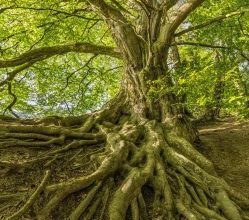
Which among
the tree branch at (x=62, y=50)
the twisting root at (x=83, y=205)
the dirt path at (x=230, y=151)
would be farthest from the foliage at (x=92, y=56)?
the twisting root at (x=83, y=205)

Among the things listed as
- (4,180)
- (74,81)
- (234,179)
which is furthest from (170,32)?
(74,81)

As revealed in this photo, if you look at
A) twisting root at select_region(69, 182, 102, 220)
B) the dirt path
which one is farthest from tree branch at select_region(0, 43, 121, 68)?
twisting root at select_region(69, 182, 102, 220)

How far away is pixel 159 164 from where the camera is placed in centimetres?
590

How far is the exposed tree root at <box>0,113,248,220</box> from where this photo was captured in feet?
15.1

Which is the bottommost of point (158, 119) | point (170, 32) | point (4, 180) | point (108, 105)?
point (4, 180)

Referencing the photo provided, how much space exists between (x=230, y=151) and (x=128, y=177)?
4632 mm

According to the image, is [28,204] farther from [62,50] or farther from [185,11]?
[62,50]

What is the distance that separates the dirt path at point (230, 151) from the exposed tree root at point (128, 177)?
1.18 m

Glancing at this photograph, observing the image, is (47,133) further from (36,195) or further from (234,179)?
(234,179)

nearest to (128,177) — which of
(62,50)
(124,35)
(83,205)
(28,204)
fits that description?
(83,205)

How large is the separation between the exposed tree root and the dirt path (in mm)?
1179

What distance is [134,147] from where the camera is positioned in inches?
250

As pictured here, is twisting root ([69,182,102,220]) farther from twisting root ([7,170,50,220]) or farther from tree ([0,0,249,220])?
twisting root ([7,170,50,220])

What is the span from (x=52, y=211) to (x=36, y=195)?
314mm
